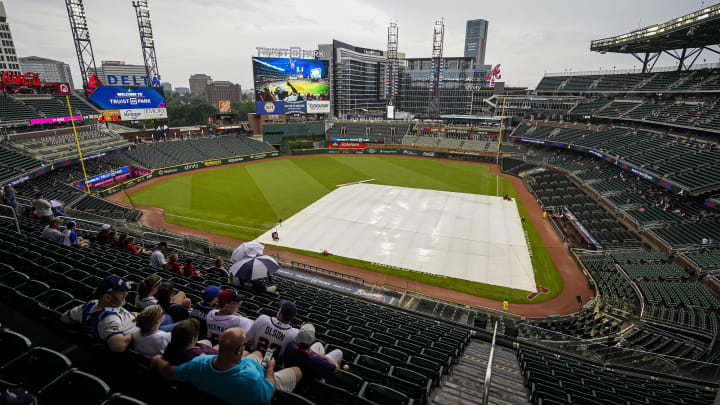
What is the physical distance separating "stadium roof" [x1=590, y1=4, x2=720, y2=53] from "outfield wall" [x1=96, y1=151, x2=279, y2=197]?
6164 cm

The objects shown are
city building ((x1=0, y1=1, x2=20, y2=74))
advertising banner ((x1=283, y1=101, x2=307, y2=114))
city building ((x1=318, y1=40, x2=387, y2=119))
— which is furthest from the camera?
city building ((x1=318, y1=40, x2=387, y2=119))

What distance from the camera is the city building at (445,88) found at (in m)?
101

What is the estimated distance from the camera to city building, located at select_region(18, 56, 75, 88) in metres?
157

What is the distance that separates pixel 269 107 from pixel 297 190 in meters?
30.7

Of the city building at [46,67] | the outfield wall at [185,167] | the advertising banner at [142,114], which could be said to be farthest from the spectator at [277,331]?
the city building at [46,67]

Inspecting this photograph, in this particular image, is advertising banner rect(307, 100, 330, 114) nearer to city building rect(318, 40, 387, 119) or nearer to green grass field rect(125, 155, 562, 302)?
green grass field rect(125, 155, 562, 302)

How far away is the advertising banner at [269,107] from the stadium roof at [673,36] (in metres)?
57.5

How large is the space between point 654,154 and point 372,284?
38.4m

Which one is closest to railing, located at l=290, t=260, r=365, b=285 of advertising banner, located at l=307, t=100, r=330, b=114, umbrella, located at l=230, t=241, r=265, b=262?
umbrella, located at l=230, t=241, r=265, b=262

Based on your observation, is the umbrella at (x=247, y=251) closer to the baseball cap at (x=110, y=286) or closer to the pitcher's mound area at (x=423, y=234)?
the baseball cap at (x=110, y=286)

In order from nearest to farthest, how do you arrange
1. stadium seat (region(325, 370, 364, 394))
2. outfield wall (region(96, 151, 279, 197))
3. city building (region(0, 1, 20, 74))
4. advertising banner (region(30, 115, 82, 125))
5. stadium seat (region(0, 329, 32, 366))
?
1. stadium seat (region(0, 329, 32, 366))
2. stadium seat (region(325, 370, 364, 394))
3. advertising banner (region(30, 115, 82, 125))
4. outfield wall (region(96, 151, 279, 197))
5. city building (region(0, 1, 20, 74))

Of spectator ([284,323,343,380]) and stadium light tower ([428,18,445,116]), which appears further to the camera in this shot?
stadium light tower ([428,18,445,116])

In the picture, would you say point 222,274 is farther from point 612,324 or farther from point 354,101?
point 354,101

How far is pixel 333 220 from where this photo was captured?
32.5 metres
